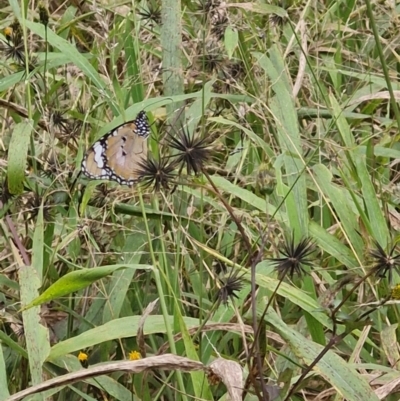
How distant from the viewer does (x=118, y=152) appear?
1.59 m

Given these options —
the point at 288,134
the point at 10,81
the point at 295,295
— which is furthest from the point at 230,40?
the point at 295,295

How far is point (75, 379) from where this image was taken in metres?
1.08

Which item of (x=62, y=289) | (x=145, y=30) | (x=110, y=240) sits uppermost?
(x=145, y=30)

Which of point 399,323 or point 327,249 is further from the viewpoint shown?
point 327,249

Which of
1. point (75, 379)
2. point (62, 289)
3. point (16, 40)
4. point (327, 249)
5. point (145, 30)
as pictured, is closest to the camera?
point (75, 379)

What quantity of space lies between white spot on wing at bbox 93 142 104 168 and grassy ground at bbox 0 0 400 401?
0.14ft

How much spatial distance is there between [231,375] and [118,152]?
2.01 feet

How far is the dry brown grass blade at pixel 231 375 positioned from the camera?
1093 millimetres

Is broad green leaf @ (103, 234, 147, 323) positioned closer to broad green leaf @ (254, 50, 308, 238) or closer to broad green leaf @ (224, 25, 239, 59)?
broad green leaf @ (254, 50, 308, 238)

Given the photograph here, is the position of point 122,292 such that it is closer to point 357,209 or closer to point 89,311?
point 89,311

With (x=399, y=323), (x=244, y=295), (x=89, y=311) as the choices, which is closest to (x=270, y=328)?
(x=244, y=295)

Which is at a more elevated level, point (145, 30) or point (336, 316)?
point (145, 30)

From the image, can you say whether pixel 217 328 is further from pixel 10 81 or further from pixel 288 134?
pixel 10 81

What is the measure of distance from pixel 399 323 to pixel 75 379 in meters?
0.57
